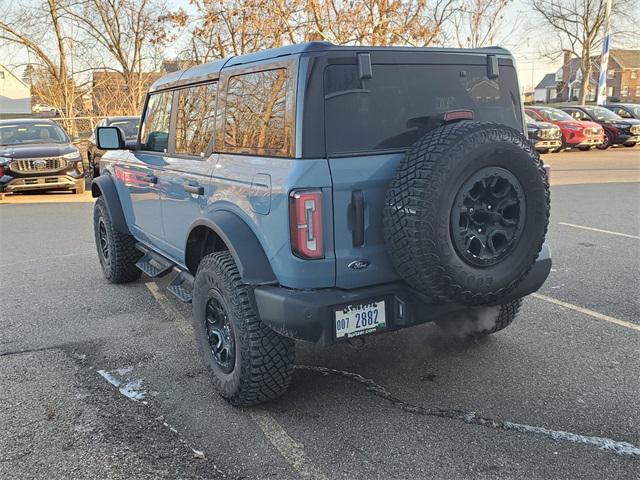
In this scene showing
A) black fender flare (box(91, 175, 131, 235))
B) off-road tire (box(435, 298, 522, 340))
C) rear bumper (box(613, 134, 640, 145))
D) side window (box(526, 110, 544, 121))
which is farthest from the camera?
rear bumper (box(613, 134, 640, 145))

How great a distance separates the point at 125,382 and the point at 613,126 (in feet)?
72.7

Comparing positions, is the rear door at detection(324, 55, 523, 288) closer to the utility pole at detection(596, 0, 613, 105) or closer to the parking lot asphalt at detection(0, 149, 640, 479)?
the parking lot asphalt at detection(0, 149, 640, 479)

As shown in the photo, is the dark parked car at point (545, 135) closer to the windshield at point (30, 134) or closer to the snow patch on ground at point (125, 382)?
the windshield at point (30, 134)

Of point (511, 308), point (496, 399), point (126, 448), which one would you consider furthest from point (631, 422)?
point (126, 448)

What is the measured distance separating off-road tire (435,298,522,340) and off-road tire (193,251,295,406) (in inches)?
51.3

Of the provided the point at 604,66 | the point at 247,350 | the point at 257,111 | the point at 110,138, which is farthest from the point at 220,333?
the point at 604,66

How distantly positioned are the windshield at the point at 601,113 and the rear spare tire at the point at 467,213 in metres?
21.7

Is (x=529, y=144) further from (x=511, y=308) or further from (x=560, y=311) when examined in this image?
(x=560, y=311)

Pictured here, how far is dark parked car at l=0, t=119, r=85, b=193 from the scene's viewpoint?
11492 mm

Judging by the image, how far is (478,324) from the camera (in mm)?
4086

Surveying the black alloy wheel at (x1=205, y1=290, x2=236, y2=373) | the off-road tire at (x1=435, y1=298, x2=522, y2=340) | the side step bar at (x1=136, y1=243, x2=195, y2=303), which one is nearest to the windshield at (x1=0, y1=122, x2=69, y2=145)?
the side step bar at (x1=136, y1=243, x2=195, y2=303)

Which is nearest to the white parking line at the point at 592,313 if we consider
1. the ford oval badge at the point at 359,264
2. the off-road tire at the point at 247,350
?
the ford oval badge at the point at 359,264

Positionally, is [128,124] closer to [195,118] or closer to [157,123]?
[157,123]

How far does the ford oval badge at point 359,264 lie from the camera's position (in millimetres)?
3018
